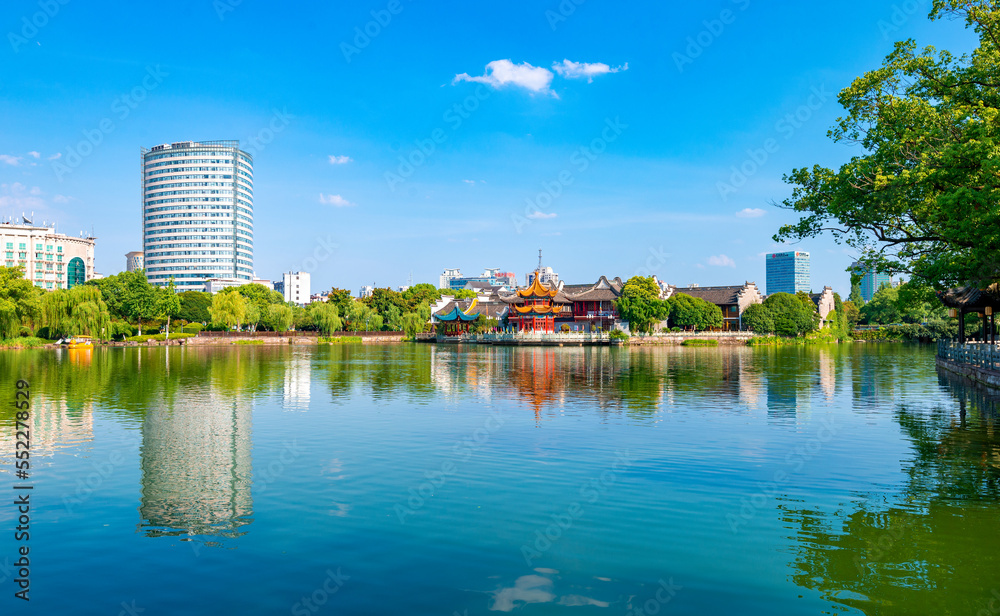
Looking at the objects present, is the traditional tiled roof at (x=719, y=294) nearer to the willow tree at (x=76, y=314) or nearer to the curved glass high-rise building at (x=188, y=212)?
the willow tree at (x=76, y=314)

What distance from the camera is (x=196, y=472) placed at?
1059 centimetres

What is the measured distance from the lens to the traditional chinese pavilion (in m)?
76.0

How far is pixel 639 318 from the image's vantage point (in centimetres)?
7181

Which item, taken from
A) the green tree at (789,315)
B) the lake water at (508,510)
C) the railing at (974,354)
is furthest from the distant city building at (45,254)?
the railing at (974,354)

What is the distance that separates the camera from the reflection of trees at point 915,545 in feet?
19.5

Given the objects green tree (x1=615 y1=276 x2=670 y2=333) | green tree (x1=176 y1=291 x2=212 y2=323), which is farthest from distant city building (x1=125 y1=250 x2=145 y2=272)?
green tree (x1=615 y1=276 x2=670 y2=333)

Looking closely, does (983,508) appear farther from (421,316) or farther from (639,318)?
(421,316)

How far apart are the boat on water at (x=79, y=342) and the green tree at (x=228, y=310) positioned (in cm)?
1720

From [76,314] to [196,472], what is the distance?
55.0 m

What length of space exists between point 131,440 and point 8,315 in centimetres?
4828

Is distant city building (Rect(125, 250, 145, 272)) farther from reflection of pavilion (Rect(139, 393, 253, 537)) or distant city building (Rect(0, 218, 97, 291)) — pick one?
reflection of pavilion (Rect(139, 393, 253, 537))

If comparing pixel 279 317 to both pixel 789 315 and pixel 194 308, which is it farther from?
pixel 789 315

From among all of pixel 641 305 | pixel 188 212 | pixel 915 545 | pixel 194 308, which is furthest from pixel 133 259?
pixel 915 545

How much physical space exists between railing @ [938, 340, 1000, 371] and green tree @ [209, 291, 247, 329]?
220 feet
